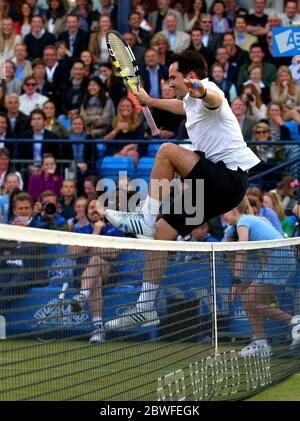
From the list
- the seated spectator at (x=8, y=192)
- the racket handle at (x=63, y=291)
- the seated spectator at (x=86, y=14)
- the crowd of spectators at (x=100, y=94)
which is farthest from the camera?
the seated spectator at (x=86, y=14)

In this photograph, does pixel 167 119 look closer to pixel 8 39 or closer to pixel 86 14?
pixel 8 39

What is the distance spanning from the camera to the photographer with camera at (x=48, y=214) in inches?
640

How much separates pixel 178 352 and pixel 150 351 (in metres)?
0.61

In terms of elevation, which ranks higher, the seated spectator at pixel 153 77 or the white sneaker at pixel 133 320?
the seated spectator at pixel 153 77

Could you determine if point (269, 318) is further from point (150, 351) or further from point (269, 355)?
point (150, 351)

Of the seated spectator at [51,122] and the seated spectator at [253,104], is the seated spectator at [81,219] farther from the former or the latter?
the seated spectator at [253,104]

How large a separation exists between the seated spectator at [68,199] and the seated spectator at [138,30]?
14.2 feet

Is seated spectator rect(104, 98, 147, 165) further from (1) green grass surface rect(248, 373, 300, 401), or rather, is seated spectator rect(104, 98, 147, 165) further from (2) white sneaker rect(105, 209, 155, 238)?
(2) white sneaker rect(105, 209, 155, 238)

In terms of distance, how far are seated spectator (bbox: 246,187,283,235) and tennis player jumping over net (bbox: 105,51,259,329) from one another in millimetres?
5205

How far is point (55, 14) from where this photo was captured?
2252cm

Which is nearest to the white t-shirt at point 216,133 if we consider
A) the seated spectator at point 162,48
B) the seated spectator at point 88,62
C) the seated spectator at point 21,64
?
the seated spectator at point 162,48

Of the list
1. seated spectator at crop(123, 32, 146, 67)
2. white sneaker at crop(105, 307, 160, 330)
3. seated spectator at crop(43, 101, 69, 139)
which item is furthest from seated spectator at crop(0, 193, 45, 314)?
seated spectator at crop(123, 32, 146, 67)

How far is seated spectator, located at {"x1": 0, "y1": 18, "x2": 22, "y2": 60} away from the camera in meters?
21.3

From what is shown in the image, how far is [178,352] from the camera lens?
9.31m
